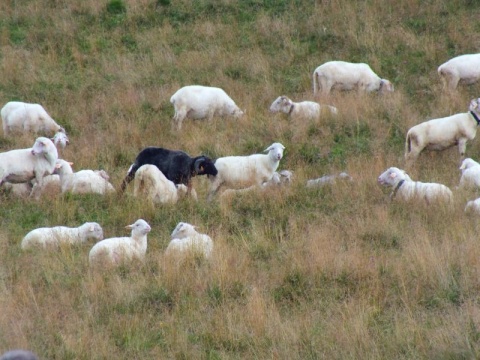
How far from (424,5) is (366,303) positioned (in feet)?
46.7

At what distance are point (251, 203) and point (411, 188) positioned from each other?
6.82ft

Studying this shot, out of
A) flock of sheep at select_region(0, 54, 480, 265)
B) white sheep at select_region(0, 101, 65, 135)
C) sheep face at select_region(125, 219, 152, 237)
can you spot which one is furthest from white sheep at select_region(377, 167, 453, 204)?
white sheep at select_region(0, 101, 65, 135)

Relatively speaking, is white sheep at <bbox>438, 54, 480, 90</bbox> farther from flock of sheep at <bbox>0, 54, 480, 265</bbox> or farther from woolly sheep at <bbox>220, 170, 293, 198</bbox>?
woolly sheep at <bbox>220, 170, 293, 198</bbox>

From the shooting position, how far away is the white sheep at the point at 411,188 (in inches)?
457

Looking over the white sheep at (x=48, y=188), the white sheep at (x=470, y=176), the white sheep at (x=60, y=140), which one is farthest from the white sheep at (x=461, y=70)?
the white sheep at (x=48, y=188)

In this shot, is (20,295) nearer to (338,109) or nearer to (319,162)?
(319,162)

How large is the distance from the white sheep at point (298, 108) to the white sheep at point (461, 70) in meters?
2.43

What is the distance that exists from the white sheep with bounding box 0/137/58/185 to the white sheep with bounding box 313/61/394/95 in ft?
22.0

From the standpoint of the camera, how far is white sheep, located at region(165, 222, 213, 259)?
32.1 feet

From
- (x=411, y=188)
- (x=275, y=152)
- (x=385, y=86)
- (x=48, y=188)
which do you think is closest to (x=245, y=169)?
(x=275, y=152)

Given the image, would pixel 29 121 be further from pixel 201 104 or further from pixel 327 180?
pixel 327 180

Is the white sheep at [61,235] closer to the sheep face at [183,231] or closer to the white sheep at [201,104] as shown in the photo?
the sheep face at [183,231]

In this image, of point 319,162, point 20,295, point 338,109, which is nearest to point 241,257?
point 20,295

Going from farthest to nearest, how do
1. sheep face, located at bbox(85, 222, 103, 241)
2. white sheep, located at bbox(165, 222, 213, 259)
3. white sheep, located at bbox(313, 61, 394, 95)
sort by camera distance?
white sheep, located at bbox(313, 61, 394, 95) → sheep face, located at bbox(85, 222, 103, 241) → white sheep, located at bbox(165, 222, 213, 259)
